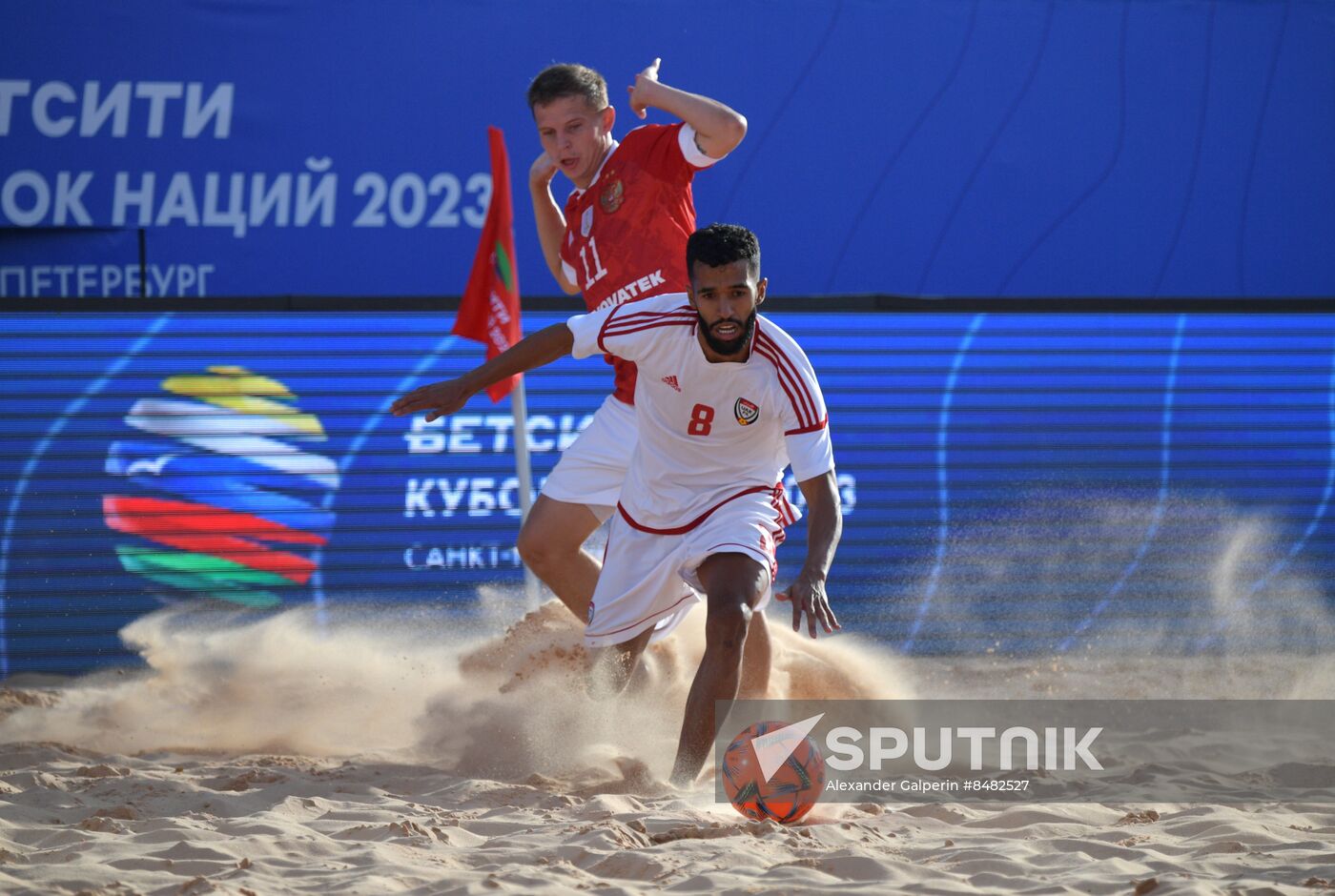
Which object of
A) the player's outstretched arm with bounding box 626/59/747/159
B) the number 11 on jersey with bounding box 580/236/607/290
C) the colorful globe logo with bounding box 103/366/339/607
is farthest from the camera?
the colorful globe logo with bounding box 103/366/339/607

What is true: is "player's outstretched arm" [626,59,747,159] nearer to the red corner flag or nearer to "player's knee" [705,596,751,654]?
"player's knee" [705,596,751,654]

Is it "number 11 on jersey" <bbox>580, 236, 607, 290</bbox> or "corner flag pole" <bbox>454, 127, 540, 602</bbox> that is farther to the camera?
"corner flag pole" <bbox>454, 127, 540, 602</bbox>

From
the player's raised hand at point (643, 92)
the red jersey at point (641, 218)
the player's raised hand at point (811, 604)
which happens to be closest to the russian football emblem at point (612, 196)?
the red jersey at point (641, 218)

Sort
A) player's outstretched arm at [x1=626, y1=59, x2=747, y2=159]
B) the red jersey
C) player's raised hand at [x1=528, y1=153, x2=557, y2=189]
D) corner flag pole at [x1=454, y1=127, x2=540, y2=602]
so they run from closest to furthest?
player's outstretched arm at [x1=626, y1=59, x2=747, y2=159] < the red jersey < player's raised hand at [x1=528, y1=153, x2=557, y2=189] < corner flag pole at [x1=454, y1=127, x2=540, y2=602]

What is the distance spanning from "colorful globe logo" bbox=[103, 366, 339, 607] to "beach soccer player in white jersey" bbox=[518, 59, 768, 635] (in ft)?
8.75

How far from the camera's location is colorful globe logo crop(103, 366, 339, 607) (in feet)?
24.5

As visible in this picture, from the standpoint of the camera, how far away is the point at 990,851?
3854 millimetres

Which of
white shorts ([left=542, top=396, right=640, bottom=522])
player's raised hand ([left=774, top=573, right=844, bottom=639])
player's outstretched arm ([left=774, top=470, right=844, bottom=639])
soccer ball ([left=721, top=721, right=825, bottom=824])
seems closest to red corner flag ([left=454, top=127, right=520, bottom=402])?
white shorts ([left=542, top=396, right=640, bottom=522])

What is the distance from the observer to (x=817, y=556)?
434cm

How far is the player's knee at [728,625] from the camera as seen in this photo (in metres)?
4.37

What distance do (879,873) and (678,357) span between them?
1.84 metres

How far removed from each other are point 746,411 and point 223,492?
3975 mm

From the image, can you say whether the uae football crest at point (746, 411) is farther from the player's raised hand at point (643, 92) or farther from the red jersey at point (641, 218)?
the player's raised hand at point (643, 92)

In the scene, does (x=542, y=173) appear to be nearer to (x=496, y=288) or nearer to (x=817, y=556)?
(x=496, y=288)
